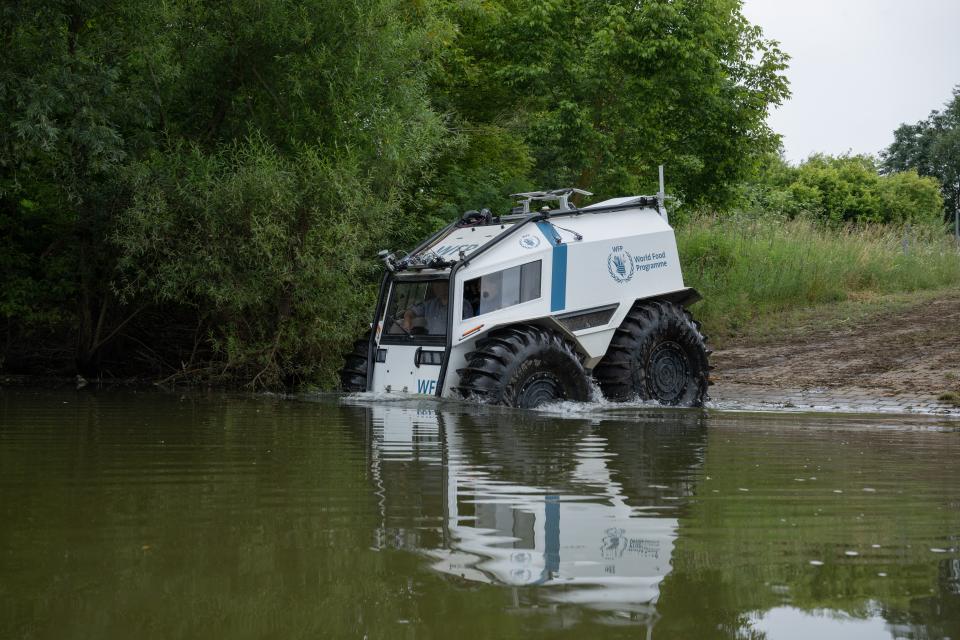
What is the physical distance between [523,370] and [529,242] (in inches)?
69.8

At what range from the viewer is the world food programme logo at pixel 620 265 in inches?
581

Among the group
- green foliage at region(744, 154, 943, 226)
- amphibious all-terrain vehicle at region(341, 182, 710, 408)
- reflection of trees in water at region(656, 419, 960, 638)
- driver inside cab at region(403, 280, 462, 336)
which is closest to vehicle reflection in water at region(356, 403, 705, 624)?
reflection of trees in water at region(656, 419, 960, 638)

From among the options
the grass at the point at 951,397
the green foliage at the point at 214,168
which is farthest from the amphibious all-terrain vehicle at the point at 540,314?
the green foliage at the point at 214,168

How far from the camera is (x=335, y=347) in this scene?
1855 centimetres

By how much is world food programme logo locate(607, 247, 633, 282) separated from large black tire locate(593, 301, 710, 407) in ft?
1.61

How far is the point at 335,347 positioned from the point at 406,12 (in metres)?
7.58

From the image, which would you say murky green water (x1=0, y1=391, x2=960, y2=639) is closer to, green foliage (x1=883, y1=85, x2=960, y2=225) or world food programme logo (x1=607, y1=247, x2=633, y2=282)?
world food programme logo (x1=607, y1=247, x2=633, y2=282)

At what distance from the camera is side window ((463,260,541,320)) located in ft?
44.5

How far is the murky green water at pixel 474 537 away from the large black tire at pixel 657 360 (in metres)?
5.08

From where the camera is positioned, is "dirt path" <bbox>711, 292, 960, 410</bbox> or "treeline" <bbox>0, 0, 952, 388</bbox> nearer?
"dirt path" <bbox>711, 292, 960, 410</bbox>

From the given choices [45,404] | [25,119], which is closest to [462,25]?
[25,119]

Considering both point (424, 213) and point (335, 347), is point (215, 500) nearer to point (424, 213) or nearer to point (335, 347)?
point (335, 347)

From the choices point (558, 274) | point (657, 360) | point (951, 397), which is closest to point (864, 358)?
point (951, 397)

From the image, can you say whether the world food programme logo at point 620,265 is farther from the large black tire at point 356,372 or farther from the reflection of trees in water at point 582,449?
the large black tire at point 356,372
